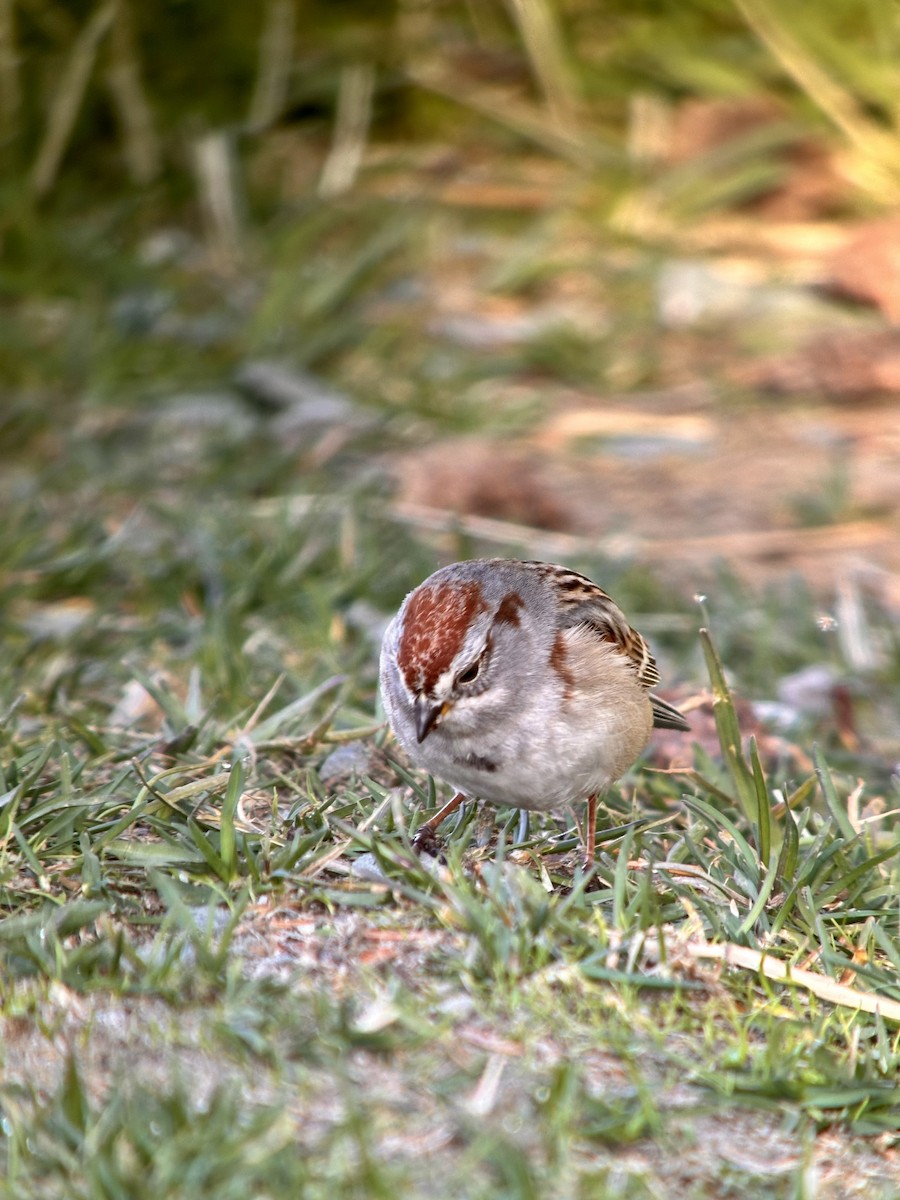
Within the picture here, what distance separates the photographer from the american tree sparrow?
322 cm

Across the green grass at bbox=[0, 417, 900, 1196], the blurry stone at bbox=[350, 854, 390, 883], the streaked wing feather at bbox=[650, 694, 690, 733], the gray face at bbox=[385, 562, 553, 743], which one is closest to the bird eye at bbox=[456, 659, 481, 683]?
the gray face at bbox=[385, 562, 553, 743]

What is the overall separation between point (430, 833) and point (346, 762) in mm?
481

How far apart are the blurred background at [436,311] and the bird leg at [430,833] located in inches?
40.6

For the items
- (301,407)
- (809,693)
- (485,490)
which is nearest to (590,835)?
(809,693)

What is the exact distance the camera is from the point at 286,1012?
2650 mm

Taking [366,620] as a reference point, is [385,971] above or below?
above

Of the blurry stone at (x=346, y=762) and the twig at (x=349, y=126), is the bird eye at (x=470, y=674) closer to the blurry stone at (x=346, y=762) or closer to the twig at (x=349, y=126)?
the blurry stone at (x=346, y=762)

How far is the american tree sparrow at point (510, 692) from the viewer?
322 cm

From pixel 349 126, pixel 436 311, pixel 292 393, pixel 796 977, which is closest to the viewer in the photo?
pixel 796 977

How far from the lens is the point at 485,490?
19.6 feet

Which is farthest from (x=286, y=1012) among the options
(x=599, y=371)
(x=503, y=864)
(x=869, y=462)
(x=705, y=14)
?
(x=705, y=14)

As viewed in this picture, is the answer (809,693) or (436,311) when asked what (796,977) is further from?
(436,311)

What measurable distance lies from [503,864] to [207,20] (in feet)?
22.2

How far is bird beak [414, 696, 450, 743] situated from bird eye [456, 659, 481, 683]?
7cm
